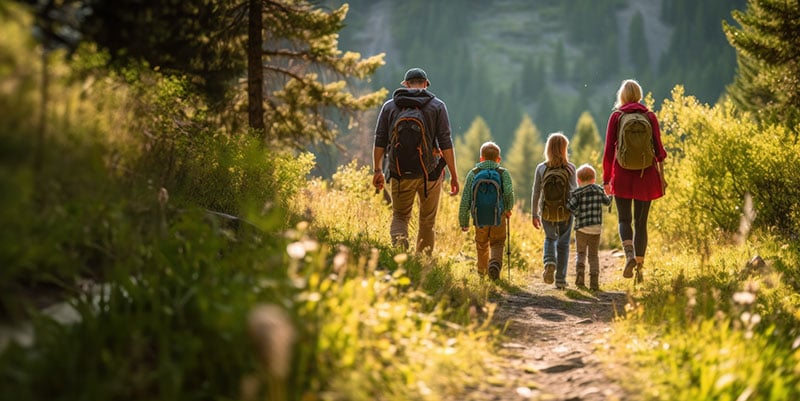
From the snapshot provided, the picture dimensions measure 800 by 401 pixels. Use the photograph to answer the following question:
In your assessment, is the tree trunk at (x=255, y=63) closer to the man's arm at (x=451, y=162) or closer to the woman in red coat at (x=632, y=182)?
the man's arm at (x=451, y=162)

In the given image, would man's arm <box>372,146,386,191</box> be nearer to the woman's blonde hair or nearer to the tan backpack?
the woman's blonde hair

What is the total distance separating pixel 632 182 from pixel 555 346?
3416 millimetres

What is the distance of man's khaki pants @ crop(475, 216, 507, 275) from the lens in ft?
27.9

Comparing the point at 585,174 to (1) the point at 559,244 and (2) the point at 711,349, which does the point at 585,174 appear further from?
(2) the point at 711,349

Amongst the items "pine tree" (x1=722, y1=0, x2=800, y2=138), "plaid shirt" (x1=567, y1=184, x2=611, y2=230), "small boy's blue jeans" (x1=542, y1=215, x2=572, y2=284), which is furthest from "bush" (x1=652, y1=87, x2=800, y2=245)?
"small boy's blue jeans" (x1=542, y1=215, x2=572, y2=284)

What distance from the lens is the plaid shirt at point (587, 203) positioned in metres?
8.53

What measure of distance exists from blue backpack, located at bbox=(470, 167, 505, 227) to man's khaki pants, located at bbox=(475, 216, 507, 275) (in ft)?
0.50

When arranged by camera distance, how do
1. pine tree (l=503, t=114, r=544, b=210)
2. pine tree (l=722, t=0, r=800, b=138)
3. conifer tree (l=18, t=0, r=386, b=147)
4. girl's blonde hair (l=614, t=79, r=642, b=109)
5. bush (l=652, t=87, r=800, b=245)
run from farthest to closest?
pine tree (l=503, t=114, r=544, b=210)
bush (l=652, t=87, r=800, b=245)
pine tree (l=722, t=0, r=800, b=138)
conifer tree (l=18, t=0, r=386, b=147)
girl's blonde hair (l=614, t=79, r=642, b=109)

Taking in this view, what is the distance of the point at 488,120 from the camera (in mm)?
181875

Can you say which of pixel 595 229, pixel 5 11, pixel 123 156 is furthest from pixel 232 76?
pixel 5 11

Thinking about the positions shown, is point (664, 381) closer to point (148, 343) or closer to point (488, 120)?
point (148, 343)

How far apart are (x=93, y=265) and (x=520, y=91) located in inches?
7863

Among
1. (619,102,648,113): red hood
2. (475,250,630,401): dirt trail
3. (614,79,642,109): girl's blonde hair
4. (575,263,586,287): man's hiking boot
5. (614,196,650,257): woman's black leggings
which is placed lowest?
(475,250,630,401): dirt trail

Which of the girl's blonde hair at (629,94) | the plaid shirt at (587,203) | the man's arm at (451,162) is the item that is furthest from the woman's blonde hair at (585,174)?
the man's arm at (451,162)
